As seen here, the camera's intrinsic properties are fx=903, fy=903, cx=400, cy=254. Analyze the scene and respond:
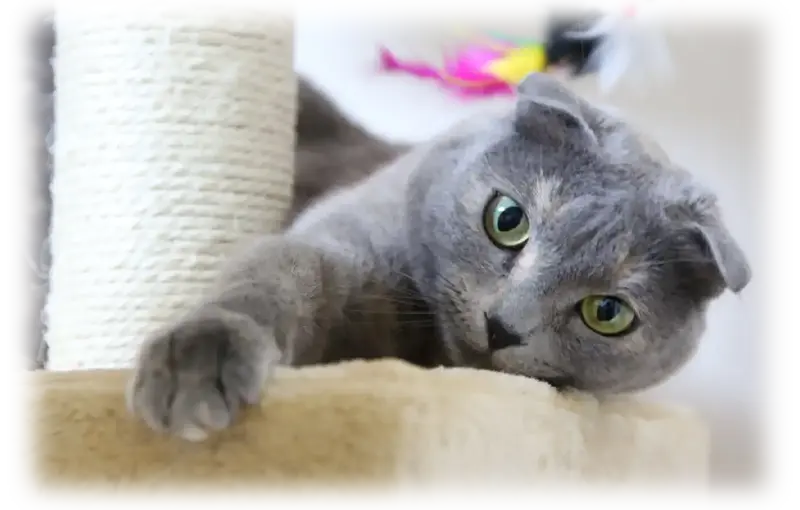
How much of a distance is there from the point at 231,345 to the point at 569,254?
1.15ft

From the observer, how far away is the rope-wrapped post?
39.9 inches

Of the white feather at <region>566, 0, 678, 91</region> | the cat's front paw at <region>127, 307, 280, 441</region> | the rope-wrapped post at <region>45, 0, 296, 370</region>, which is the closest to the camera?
the cat's front paw at <region>127, 307, 280, 441</region>

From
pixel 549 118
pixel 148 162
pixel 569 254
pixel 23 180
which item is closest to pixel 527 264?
pixel 569 254

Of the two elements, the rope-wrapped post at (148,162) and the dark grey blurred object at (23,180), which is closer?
the rope-wrapped post at (148,162)

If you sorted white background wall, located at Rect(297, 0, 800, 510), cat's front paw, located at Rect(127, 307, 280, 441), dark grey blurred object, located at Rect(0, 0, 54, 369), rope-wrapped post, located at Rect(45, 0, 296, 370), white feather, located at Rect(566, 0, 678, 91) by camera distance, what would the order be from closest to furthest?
cat's front paw, located at Rect(127, 307, 280, 441), rope-wrapped post, located at Rect(45, 0, 296, 370), white feather, located at Rect(566, 0, 678, 91), dark grey blurred object, located at Rect(0, 0, 54, 369), white background wall, located at Rect(297, 0, 800, 510)

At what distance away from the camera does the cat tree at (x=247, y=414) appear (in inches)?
24.2

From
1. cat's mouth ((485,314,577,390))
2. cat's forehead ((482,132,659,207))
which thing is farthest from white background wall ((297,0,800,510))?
cat's mouth ((485,314,577,390))

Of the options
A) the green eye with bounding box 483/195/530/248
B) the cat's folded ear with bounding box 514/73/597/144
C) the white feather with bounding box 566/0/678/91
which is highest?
the white feather with bounding box 566/0/678/91

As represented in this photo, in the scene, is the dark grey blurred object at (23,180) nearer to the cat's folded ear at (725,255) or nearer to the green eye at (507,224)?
the green eye at (507,224)

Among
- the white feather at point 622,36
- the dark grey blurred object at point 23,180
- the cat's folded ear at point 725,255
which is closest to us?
the cat's folded ear at point 725,255

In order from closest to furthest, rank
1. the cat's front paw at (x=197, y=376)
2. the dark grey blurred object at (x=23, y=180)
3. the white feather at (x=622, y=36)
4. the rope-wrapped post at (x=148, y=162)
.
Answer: the cat's front paw at (x=197, y=376), the rope-wrapped post at (x=148, y=162), the white feather at (x=622, y=36), the dark grey blurred object at (x=23, y=180)

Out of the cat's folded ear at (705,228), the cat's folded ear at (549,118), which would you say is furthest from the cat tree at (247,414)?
the cat's folded ear at (549,118)

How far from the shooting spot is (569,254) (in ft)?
2.73

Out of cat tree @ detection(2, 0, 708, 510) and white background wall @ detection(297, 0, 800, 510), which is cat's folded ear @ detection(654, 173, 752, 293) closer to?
cat tree @ detection(2, 0, 708, 510)
